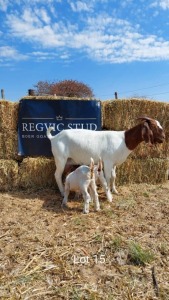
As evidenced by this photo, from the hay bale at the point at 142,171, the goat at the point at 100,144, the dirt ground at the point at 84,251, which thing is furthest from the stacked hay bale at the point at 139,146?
the dirt ground at the point at 84,251

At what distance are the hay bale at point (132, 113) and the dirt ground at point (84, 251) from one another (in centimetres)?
184

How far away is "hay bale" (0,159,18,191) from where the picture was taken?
20.9ft

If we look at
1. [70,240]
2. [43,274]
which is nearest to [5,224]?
[70,240]

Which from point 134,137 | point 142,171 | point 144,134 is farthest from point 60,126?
point 142,171

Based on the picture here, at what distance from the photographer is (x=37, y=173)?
254 inches

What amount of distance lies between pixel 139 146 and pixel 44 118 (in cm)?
230

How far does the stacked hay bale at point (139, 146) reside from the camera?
672cm

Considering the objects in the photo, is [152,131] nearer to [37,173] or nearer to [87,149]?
[87,149]

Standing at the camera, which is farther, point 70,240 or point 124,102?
point 124,102

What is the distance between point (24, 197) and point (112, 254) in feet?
9.42

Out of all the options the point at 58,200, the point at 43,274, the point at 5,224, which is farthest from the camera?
the point at 58,200

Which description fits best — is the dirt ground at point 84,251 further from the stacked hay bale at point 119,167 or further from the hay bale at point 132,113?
the hay bale at point 132,113

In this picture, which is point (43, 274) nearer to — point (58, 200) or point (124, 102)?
point (58, 200)

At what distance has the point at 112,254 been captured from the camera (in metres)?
3.46
